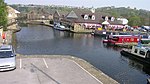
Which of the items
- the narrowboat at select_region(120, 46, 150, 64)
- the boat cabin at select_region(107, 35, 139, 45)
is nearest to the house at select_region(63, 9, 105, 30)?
the boat cabin at select_region(107, 35, 139, 45)

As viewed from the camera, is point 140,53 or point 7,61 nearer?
point 7,61

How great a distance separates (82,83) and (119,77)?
37.8 feet

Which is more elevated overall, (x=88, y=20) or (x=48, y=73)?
(x=88, y=20)

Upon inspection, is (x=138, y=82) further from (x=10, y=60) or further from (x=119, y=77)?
(x=10, y=60)

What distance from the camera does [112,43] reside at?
6297 centimetres

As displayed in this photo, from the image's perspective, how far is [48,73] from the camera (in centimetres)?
2238

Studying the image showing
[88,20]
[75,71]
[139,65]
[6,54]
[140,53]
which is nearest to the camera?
[75,71]

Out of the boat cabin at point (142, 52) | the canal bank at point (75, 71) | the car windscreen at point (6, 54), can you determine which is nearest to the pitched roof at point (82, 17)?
the boat cabin at point (142, 52)

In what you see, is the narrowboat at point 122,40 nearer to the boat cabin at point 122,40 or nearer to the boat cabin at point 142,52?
the boat cabin at point 122,40

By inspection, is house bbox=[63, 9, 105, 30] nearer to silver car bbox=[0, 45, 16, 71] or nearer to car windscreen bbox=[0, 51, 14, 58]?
car windscreen bbox=[0, 51, 14, 58]

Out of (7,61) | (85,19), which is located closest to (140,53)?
(7,61)

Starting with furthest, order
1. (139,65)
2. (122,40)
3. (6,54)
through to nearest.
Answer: (122,40) → (139,65) → (6,54)

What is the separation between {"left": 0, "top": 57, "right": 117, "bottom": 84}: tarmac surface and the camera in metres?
20.1

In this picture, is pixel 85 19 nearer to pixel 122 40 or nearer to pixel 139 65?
pixel 122 40
